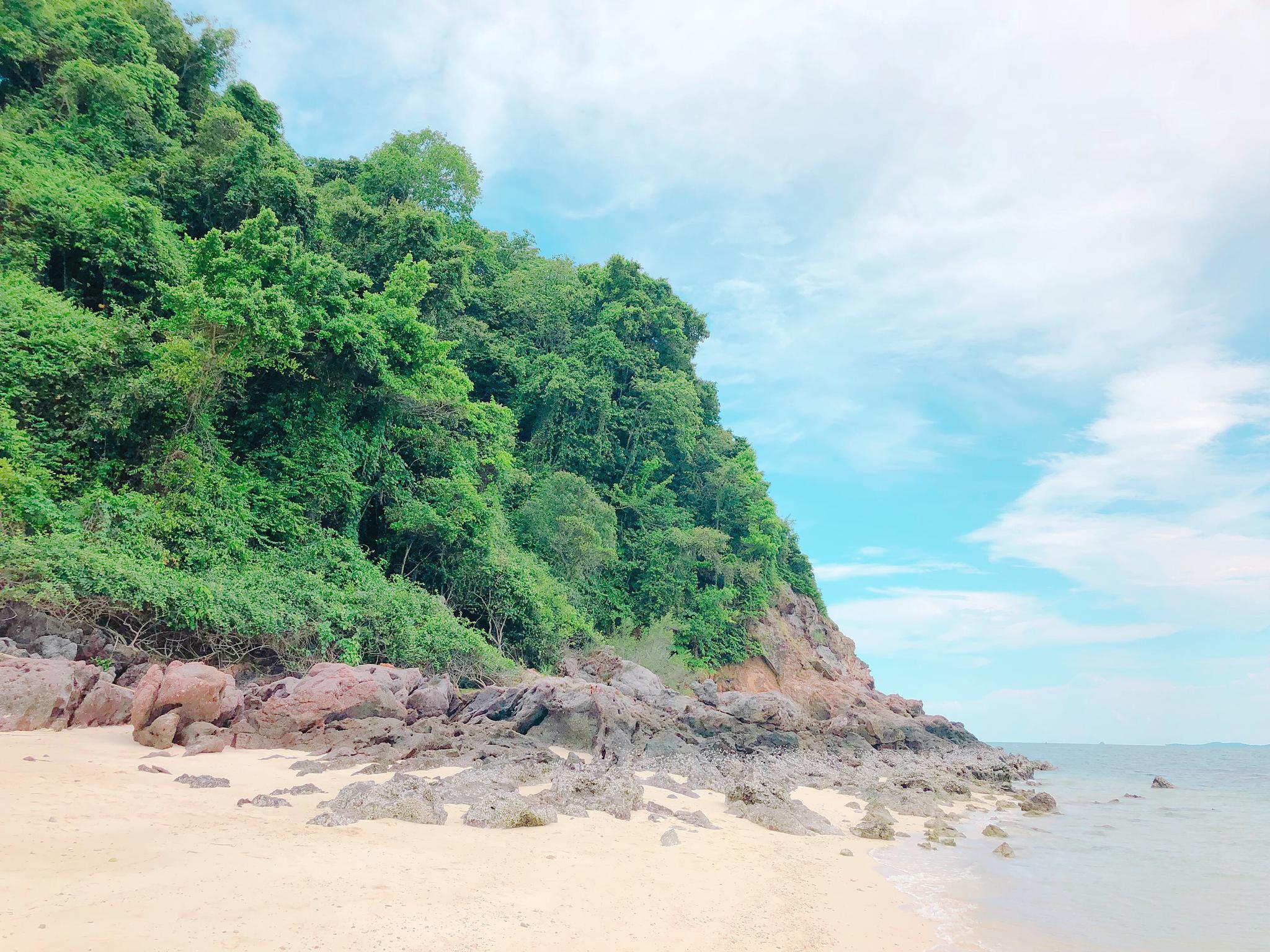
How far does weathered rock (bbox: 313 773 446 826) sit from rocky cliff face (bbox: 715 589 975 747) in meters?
18.5

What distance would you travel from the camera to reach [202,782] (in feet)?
22.1

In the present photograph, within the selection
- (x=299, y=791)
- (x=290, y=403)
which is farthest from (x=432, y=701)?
(x=290, y=403)

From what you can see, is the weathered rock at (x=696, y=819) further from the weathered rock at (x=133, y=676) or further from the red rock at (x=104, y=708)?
the weathered rock at (x=133, y=676)

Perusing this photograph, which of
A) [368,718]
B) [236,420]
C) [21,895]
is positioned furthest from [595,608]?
[21,895]

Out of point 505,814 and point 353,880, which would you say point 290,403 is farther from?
point 353,880

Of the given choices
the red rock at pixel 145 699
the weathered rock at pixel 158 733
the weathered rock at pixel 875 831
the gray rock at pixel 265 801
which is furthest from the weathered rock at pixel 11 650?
the weathered rock at pixel 875 831

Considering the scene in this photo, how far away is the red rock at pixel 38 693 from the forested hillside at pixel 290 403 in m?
1.86

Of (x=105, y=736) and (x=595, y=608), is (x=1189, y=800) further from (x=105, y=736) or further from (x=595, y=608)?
(x=105, y=736)

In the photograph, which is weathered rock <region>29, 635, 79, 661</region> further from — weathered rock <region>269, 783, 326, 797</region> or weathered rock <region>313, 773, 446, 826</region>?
weathered rock <region>313, 773, 446, 826</region>

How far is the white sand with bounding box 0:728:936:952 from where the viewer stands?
3.70 m

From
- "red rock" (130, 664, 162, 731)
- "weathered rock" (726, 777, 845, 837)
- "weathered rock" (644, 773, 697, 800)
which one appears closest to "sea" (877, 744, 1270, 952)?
"weathered rock" (726, 777, 845, 837)

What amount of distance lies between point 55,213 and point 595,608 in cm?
1914

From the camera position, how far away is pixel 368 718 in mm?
10211

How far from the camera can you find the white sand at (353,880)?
3.70m
